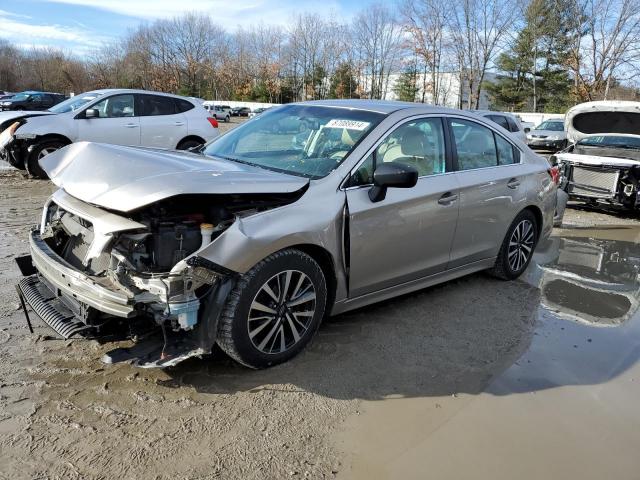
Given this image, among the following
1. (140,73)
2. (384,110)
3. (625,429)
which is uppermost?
(140,73)

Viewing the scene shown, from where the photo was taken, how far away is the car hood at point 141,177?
9.46 feet

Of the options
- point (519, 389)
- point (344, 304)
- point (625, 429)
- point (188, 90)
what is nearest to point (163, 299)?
point (344, 304)

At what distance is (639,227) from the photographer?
9.02 metres

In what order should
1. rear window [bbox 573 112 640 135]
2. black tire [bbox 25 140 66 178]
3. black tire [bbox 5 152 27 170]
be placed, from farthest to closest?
1. rear window [bbox 573 112 640 135]
2. black tire [bbox 5 152 27 170]
3. black tire [bbox 25 140 66 178]

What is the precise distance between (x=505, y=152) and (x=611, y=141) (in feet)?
23.4

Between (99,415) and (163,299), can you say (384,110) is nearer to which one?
(163,299)

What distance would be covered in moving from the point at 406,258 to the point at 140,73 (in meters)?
73.2

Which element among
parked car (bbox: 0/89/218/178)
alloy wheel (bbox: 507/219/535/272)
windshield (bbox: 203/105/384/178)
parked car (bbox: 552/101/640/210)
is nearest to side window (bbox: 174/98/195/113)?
parked car (bbox: 0/89/218/178)

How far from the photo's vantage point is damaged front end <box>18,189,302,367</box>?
111 inches

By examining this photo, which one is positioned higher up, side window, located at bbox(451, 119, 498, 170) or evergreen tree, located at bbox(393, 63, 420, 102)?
evergreen tree, located at bbox(393, 63, 420, 102)

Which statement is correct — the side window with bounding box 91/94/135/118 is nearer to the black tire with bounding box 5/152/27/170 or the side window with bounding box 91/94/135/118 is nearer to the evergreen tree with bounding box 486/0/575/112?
the black tire with bounding box 5/152/27/170

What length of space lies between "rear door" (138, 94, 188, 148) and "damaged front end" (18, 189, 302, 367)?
7.96 meters

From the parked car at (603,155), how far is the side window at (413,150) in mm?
6461

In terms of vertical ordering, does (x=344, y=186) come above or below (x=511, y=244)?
above
